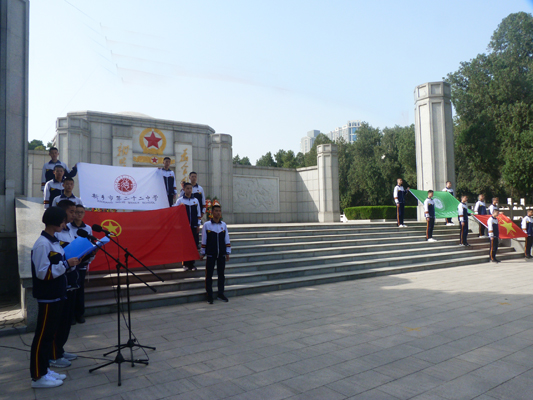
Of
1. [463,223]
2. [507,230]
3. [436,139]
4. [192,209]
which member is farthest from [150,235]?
[436,139]

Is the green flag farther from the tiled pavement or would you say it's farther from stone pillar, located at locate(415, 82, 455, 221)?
the tiled pavement

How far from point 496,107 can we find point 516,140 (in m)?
3.46

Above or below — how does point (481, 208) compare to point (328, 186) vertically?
below

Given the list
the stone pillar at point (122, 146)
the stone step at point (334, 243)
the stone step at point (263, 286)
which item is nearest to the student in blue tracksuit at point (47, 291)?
the stone step at point (263, 286)

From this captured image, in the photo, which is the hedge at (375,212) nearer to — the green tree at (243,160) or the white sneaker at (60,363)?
the white sneaker at (60,363)

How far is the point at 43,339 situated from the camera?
3.93m

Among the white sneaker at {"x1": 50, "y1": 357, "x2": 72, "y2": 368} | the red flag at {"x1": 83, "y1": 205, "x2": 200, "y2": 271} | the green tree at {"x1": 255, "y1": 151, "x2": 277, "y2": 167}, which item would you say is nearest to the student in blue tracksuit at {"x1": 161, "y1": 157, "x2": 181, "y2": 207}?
the red flag at {"x1": 83, "y1": 205, "x2": 200, "y2": 271}

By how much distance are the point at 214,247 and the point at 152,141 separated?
12.9m

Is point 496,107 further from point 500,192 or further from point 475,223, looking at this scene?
point 475,223

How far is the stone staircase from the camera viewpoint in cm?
787

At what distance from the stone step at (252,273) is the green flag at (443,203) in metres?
2.02

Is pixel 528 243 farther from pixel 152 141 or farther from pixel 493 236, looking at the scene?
pixel 152 141

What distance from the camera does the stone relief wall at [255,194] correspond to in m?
21.7

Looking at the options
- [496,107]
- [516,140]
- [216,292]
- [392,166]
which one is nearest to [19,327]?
[216,292]
